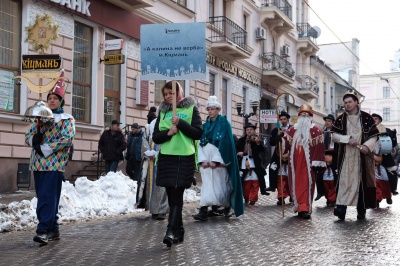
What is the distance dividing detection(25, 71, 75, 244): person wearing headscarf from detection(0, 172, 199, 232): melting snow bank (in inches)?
69.2

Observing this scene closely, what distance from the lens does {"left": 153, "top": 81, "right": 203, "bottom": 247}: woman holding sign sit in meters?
7.18

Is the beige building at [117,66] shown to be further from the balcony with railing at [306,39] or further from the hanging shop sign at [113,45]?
the balcony with railing at [306,39]

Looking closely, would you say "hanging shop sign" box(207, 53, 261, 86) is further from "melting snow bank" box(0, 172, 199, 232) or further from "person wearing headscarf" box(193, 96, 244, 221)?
"person wearing headscarf" box(193, 96, 244, 221)

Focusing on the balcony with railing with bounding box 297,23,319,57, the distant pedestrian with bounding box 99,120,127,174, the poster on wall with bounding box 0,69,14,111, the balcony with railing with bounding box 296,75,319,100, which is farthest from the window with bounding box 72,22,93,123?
the balcony with railing with bounding box 296,75,319,100

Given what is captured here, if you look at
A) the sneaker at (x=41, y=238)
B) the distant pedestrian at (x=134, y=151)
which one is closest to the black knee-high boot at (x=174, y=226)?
the sneaker at (x=41, y=238)

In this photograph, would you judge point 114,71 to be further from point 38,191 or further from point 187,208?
point 38,191

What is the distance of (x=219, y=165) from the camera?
10.4 meters

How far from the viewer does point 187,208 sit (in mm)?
12797

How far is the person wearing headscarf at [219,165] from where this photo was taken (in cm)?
1033

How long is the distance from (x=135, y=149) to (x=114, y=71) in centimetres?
476

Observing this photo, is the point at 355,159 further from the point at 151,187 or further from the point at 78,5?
the point at 78,5

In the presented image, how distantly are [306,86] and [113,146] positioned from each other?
27.3 metres

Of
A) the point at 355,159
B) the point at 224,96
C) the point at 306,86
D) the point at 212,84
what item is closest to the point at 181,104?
the point at 355,159

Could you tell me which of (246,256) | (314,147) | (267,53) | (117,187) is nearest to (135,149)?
(117,187)
